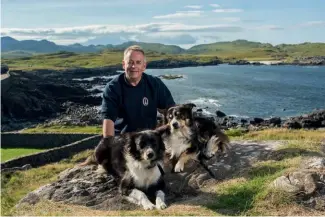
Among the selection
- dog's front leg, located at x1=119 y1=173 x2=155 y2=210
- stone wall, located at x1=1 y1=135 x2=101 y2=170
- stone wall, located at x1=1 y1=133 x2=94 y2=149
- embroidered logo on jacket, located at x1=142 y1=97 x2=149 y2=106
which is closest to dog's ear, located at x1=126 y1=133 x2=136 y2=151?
dog's front leg, located at x1=119 y1=173 x2=155 y2=210

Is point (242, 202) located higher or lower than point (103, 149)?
lower

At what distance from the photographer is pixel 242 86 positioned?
108 metres

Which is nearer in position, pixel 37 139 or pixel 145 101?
pixel 145 101

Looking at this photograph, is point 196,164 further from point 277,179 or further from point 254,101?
point 254,101

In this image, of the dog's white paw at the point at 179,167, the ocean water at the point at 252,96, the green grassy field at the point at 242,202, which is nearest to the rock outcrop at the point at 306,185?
the green grassy field at the point at 242,202

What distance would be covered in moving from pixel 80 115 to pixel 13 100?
33.6ft

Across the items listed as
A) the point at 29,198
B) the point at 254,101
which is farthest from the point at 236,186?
the point at 254,101

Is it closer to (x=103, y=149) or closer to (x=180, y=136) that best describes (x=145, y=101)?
(x=180, y=136)

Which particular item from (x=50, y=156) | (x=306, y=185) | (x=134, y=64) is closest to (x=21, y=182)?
(x=50, y=156)

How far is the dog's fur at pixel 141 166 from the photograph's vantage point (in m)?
10.2

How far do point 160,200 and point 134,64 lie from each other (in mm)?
3469

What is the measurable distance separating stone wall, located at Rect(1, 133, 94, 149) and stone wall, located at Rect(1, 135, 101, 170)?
3714 mm

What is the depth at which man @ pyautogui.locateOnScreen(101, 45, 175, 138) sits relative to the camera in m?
11.8

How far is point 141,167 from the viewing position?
10.5 m
